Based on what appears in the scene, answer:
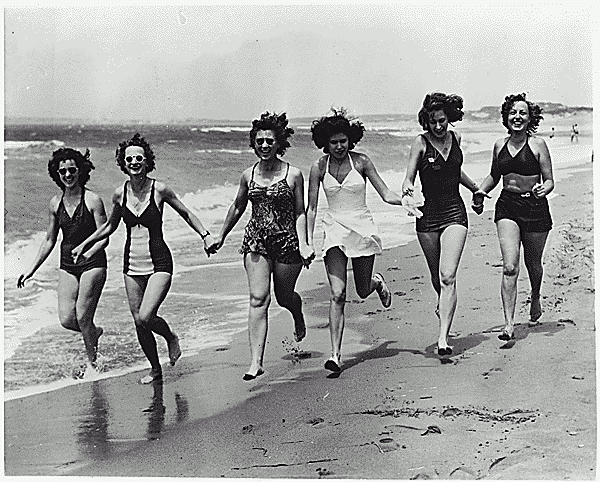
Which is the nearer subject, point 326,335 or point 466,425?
point 466,425

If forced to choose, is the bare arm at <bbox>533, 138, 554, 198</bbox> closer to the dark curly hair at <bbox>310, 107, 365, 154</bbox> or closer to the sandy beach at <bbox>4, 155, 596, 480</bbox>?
the sandy beach at <bbox>4, 155, 596, 480</bbox>

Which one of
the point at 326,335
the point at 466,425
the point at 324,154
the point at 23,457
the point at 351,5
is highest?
the point at 351,5

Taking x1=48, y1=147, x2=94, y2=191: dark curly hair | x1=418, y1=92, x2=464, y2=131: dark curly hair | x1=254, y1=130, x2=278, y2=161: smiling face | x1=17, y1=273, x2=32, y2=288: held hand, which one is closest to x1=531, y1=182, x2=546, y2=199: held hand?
x1=418, y1=92, x2=464, y2=131: dark curly hair

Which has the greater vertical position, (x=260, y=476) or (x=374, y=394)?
A: (x=374, y=394)

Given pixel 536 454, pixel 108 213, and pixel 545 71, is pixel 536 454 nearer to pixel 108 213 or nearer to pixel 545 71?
pixel 545 71

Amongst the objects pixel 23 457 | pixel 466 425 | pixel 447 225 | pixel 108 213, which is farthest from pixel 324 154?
pixel 23 457

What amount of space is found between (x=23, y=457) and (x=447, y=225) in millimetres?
3720

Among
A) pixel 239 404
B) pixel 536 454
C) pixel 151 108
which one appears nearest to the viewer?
pixel 536 454

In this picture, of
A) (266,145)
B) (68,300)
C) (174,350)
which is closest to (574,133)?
(266,145)

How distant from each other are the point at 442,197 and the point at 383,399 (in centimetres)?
159

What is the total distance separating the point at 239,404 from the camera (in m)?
6.68

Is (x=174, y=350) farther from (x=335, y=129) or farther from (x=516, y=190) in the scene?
(x=516, y=190)

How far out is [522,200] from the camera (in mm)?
6809

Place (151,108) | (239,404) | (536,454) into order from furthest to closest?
(151,108) → (239,404) → (536,454)
